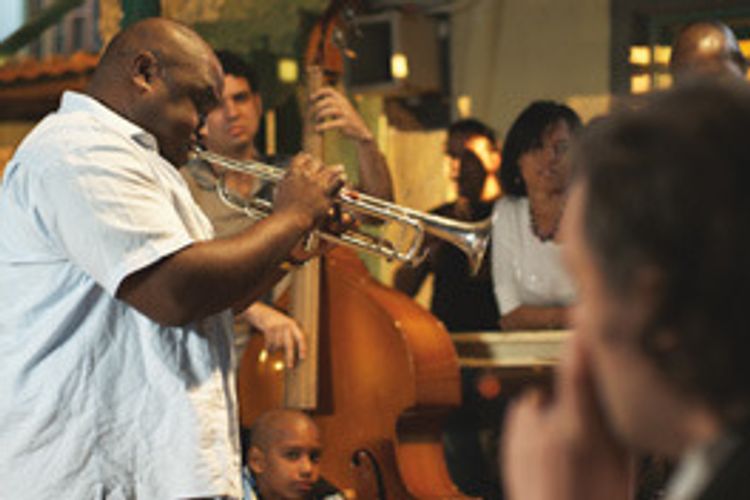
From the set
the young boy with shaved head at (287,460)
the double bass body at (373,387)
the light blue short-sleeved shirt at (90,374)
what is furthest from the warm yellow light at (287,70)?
the light blue short-sleeved shirt at (90,374)

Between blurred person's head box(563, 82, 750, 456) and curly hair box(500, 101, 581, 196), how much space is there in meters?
3.32

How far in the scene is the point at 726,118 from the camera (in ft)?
2.88

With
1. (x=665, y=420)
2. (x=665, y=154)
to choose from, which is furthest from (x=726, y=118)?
(x=665, y=420)

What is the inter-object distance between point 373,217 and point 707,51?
1002mm

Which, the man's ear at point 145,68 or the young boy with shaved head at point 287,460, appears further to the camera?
the young boy with shaved head at point 287,460

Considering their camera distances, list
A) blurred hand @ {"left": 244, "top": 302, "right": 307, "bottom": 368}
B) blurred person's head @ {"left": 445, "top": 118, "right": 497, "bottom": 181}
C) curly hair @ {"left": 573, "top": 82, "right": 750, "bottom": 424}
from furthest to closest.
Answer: blurred person's head @ {"left": 445, "top": 118, "right": 497, "bottom": 181} < blurred hand @ {"left": 244, "top": 302, "right": 307, "bottom": 368} < curly hair @ {"left": 573, "top": 82, "right": 750, "bottom": 424}

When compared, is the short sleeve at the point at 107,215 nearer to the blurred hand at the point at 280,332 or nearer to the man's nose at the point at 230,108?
the blurred hand at the point at 280,332

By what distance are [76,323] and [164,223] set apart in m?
0.24

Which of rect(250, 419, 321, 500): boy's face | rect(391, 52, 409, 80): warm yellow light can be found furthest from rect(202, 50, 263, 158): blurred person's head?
rect(391, 52, 409, 80): warm yellow light

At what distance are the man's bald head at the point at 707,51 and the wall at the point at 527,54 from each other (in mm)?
1489

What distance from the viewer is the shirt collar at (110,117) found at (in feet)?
7.75

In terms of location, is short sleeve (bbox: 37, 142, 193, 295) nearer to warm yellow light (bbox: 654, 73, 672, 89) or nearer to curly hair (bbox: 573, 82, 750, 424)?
curly hair (bbox: 573, 82, 750, 424)

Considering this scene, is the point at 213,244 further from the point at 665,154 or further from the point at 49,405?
the point at 665,154

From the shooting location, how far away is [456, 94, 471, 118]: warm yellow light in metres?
5.54
